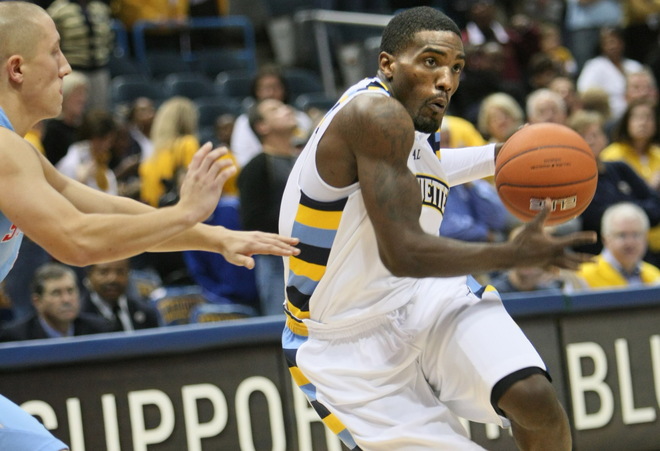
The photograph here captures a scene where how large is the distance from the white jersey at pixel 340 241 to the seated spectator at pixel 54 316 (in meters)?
Answer: 2.49

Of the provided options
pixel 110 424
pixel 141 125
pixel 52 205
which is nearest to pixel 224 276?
pixel 110 424

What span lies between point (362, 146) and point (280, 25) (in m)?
8.77

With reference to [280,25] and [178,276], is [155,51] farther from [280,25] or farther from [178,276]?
[178,276]

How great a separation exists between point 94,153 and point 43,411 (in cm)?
278

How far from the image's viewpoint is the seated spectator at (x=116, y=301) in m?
6.17

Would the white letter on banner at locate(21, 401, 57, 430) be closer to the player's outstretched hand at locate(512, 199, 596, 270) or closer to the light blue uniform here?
the light blue uniform

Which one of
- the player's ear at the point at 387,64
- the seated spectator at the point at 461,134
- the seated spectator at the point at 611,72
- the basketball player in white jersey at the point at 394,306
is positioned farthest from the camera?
the seated spectator at the point at 611,72

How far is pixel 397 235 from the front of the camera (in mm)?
3209

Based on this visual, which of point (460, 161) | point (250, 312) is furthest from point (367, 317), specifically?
point (250, 312)

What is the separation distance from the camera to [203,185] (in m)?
3.03

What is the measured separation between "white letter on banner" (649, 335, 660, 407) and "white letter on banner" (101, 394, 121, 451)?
292 centimetres

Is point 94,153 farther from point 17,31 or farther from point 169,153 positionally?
point 17,31

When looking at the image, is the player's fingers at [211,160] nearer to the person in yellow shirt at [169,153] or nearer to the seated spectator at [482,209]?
the seated spectator at [482,209]

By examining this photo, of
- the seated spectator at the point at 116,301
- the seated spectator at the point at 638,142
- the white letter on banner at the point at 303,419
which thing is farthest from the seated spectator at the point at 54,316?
the seated spectator at the point at 638,142
